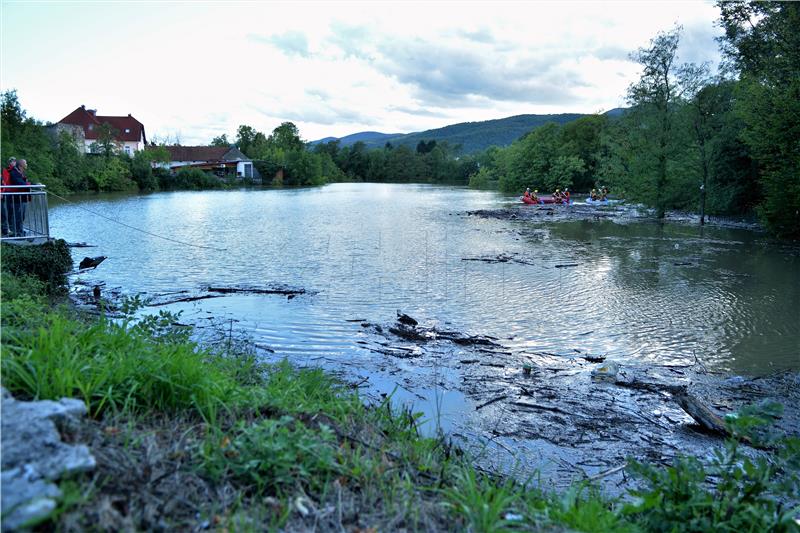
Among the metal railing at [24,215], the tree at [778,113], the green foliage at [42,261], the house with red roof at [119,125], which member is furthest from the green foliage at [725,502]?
the house with red roof at [119,125]

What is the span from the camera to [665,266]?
59.5ft

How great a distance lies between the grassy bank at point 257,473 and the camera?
9.00 ft

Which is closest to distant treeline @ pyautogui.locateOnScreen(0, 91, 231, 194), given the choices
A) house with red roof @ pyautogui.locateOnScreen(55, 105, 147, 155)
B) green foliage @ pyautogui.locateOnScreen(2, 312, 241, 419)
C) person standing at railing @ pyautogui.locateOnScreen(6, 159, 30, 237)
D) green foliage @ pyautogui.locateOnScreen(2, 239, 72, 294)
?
house with red roof @ pyautogui.locateOnScreen(55, 105, 147, 155)

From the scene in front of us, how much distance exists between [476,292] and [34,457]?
38.1 feet

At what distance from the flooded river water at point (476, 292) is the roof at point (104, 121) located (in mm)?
68277

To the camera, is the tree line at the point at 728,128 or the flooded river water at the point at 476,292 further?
the tree line at the point at 728,128

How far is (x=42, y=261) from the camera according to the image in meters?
11.1

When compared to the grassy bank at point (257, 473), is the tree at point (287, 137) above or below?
above

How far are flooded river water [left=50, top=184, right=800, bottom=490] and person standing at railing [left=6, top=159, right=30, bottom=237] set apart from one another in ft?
7.63

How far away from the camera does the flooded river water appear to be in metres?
8.50

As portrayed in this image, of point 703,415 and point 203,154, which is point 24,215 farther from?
point 203,154

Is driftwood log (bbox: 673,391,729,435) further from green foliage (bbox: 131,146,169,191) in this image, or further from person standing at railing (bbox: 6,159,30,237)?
green foliage (bbox: 131,146,169,191)

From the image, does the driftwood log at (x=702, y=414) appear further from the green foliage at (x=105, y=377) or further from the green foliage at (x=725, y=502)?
the green foliage at (x=105, y=377)

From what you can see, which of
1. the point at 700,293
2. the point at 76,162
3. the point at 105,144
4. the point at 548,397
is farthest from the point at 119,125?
the point at 548,397
